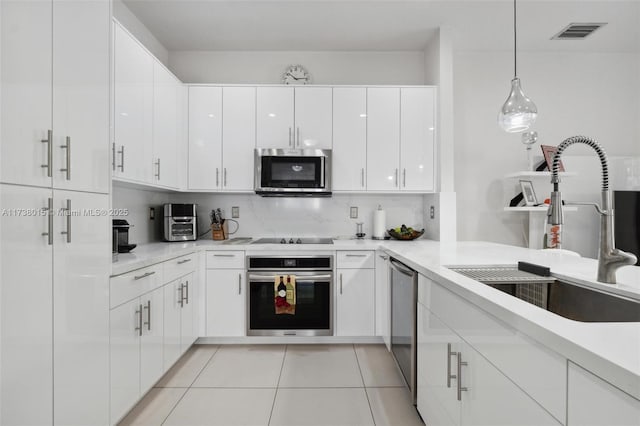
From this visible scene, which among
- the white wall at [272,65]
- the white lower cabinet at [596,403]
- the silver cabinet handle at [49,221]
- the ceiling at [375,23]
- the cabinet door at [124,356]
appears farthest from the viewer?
the white wall at [272,65]

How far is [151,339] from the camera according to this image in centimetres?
205

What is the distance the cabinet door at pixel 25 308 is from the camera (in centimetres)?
109

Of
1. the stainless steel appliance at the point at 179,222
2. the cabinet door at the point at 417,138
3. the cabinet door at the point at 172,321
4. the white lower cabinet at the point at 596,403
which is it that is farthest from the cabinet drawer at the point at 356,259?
the white lower cabinet at the point at 596,403

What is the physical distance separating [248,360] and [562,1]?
12.4 feet

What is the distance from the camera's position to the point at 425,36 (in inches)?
126

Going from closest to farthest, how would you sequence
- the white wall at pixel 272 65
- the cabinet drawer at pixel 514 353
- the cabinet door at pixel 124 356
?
the cabinet drawer at pixel 514 353, the cabinet door at pixel 124 356, the white wall at pixel 272 65

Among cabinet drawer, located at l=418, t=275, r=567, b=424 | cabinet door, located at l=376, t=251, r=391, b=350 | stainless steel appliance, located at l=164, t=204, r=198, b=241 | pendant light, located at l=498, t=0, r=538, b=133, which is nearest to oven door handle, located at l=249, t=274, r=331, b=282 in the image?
cabinet door, located at l=376, t=251, r=391, b=350

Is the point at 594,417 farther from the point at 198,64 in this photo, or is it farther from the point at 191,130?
the point at 198,64

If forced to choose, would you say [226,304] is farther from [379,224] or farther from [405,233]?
[405,233]

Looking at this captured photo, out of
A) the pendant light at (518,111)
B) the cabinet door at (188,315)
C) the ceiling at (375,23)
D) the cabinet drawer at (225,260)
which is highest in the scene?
the ceiling at (375,23)

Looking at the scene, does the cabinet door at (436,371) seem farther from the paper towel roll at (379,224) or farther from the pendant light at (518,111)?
the paper towel roll at (379,224)

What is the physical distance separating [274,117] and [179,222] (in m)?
1.32

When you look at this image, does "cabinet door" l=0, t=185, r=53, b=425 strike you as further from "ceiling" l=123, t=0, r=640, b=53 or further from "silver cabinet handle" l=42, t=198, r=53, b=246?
"ceiling" l=123, t=0, r=640, b=53

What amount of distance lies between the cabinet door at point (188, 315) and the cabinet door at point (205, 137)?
962 mm
